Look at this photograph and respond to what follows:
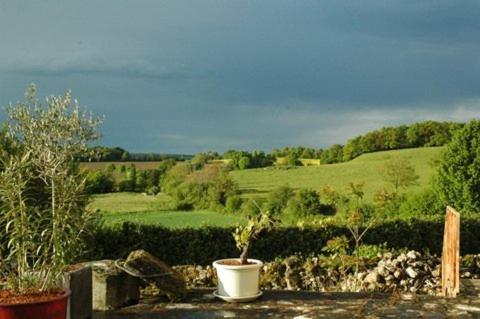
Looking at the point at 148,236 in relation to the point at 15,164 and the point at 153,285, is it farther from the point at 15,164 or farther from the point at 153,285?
the point at 15,164

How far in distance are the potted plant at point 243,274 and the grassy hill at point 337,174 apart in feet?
41.2

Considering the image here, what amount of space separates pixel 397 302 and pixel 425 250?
21.5 ft

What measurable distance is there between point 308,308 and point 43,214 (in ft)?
9.36

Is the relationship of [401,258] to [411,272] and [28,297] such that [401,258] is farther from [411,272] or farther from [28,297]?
[28,297]

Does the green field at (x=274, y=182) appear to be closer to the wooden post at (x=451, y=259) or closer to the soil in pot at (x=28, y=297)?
the wooden post at (x=451, y=259)

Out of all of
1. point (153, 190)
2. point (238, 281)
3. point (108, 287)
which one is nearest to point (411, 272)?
point (238, 281)

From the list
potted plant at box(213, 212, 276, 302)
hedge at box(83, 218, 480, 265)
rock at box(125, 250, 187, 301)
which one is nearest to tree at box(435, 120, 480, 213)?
hedge at box(83, 218, 480, 265)

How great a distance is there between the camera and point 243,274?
6.41 metres

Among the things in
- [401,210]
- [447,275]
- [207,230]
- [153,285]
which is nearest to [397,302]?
[447,275]

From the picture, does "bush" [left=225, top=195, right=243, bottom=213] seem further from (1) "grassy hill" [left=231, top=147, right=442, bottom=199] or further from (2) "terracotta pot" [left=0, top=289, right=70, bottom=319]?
(2) "terracotta pot" [left=0, top=289, right=70, bottom=319]

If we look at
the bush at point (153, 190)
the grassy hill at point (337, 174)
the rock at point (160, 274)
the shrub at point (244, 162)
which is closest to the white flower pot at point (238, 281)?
the rock at point (160, 274)

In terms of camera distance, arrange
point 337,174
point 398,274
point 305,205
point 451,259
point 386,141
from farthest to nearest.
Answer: point 386,141 → point 337,174 → point 305,205 → point 398,274 → point 451,259

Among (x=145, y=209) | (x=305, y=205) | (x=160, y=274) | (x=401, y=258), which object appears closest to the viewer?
(x=160, y=274)

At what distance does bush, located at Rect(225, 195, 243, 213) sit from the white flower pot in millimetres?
11089
